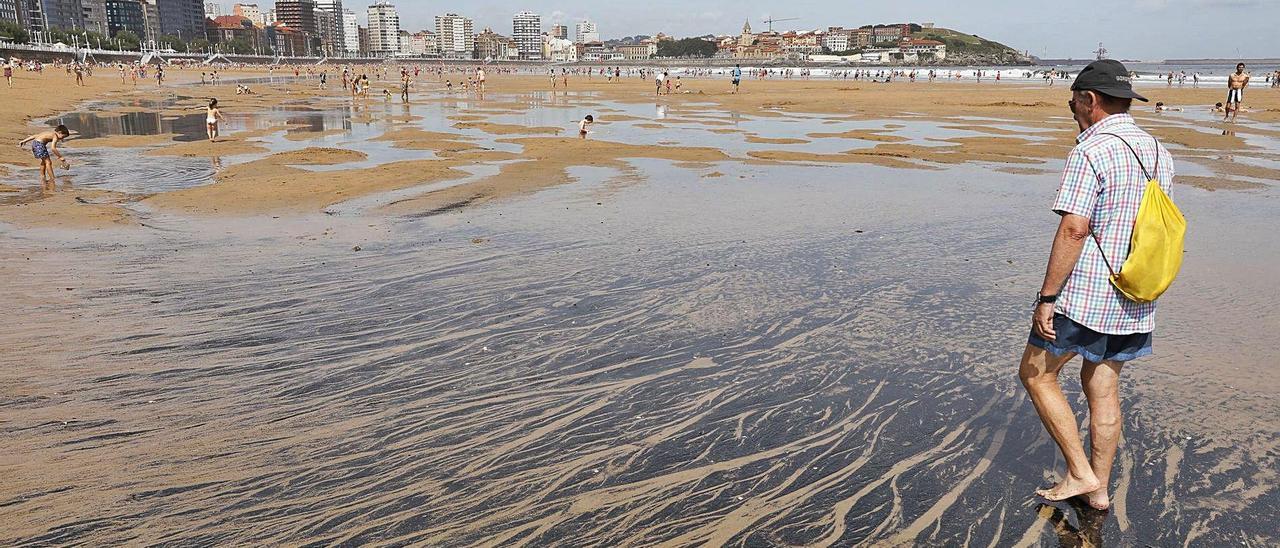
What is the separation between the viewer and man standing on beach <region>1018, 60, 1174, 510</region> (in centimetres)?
333

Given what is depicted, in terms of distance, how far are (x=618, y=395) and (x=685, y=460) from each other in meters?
0.95

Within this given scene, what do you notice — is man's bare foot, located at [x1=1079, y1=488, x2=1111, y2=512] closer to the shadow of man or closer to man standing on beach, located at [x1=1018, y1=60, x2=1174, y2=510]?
the shadow of man

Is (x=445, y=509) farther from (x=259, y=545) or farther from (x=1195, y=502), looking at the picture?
(x=1195, y=502)

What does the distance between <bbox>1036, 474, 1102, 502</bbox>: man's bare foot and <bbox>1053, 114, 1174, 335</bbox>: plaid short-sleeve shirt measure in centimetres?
81

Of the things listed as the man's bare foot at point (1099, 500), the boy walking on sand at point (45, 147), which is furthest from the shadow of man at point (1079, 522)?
the boy walking on sand at point (45, 147)

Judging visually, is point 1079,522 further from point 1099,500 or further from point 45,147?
point 45,147

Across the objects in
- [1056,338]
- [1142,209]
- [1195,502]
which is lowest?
A: [1195,502]

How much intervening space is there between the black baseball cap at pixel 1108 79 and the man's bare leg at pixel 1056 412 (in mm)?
1167

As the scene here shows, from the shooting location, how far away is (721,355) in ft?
19.1

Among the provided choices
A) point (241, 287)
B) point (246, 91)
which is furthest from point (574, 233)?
point (246, 91)

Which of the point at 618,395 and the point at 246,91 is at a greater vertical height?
the point at 246,91

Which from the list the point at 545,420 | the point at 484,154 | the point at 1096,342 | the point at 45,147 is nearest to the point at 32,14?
the point at 45,147

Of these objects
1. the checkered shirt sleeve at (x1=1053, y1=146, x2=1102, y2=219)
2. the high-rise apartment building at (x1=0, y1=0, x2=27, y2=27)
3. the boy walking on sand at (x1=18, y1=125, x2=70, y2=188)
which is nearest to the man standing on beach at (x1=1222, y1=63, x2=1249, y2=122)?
the checkered shirt sleeve at (x1=1053, y1=146, x2=1102, y2=219)

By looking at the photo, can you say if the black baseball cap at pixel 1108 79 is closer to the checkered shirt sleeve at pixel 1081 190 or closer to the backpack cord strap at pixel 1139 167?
the backpack cord strap at pixel 1139 167
